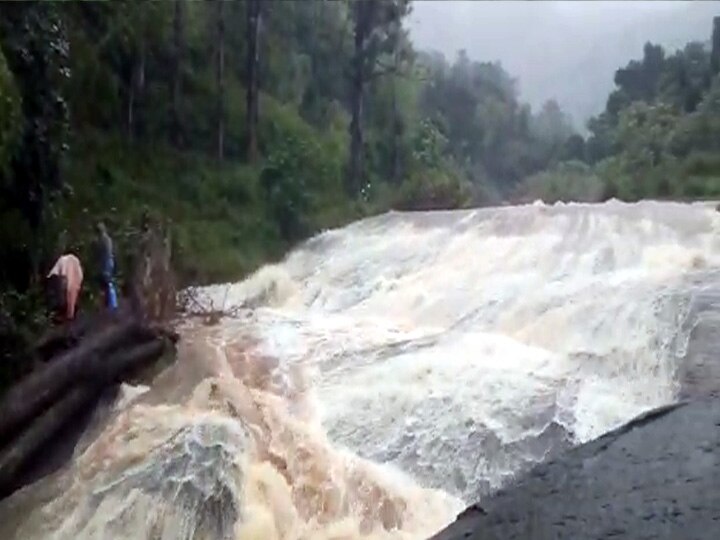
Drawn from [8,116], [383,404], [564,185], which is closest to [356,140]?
[564,185]

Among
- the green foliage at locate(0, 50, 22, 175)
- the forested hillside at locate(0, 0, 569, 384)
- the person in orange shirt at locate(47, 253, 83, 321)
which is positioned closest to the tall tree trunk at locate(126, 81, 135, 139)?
the forested hillside at locate(0, 0, 569, 384)

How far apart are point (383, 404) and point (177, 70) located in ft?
33.3

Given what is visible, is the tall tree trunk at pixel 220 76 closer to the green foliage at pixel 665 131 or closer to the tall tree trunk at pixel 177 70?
the tall tree trunk at pixel 177 70

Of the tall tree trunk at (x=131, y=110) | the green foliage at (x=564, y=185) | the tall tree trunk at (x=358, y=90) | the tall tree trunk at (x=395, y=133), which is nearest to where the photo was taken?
the green foliage at (x=564, y=185)

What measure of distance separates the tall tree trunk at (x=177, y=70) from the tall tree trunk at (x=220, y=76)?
0.61 m

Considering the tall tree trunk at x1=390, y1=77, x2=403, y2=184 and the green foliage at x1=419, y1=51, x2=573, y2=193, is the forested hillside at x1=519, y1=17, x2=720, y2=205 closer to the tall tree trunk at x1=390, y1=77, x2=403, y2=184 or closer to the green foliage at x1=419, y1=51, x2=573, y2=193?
the tall tree trunk at x1=390, y1=77, x2=403, y2=184

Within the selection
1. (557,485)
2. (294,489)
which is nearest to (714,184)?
(294,489)

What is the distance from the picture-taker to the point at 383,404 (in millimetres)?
6020

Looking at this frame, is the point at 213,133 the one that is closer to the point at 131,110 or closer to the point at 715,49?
the point at 131,110

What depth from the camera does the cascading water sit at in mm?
5125

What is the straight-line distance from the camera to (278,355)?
22.9 feet

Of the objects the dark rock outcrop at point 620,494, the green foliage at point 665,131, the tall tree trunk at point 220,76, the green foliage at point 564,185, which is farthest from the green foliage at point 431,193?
the dark rock outcrop at point 620,494

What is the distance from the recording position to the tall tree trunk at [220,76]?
1545 cm

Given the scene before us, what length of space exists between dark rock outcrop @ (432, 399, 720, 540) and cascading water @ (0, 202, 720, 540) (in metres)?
1.92
